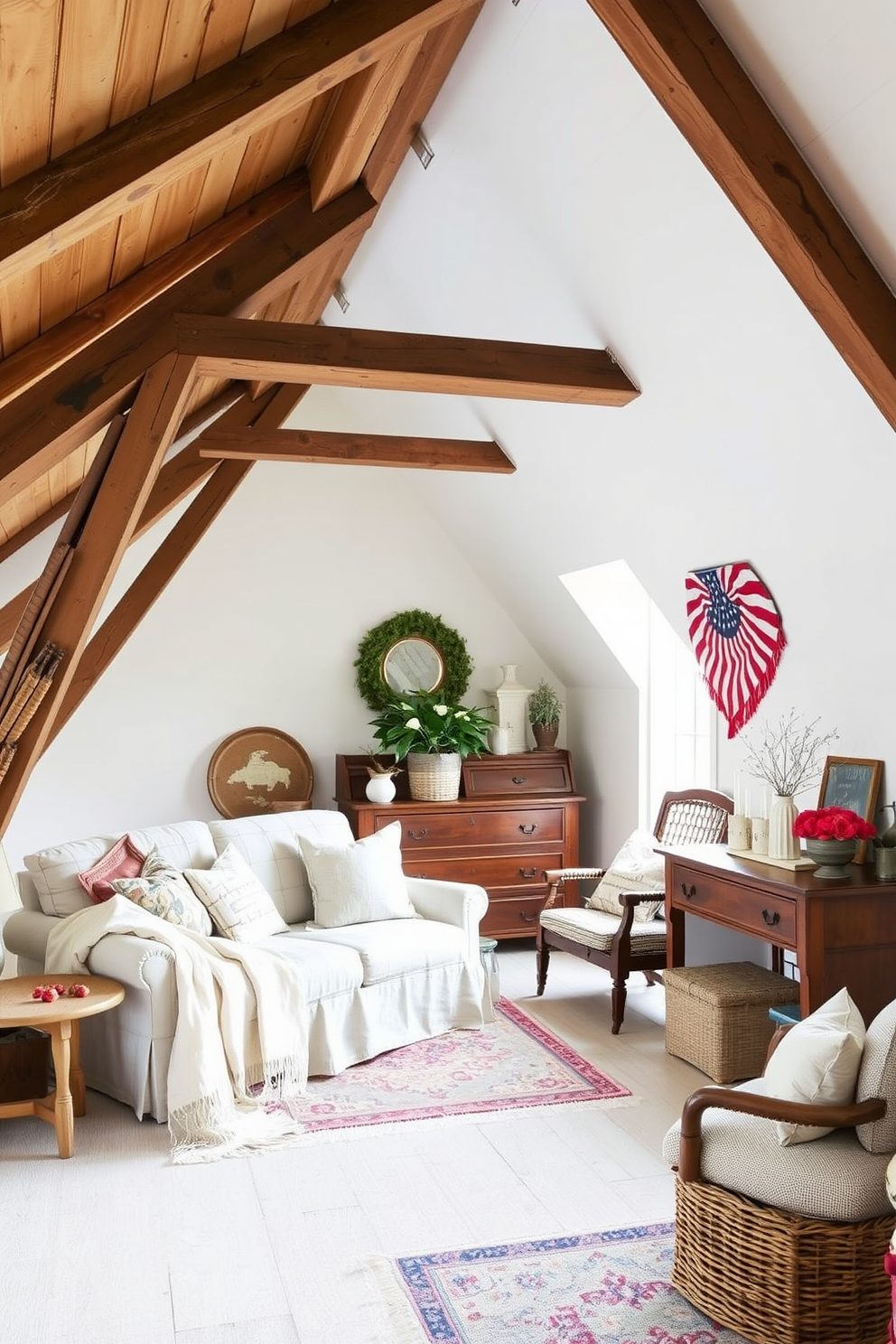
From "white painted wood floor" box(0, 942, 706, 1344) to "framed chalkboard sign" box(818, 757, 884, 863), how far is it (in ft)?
3.88

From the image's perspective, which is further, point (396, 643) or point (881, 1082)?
point (396, 643)

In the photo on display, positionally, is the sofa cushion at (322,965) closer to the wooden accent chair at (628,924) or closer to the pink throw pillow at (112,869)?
the pink throw pillow at (112,869)

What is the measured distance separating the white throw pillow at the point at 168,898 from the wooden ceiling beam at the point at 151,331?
1.76 meters

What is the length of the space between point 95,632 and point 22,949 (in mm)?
2015

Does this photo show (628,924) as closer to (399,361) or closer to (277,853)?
(277,853)

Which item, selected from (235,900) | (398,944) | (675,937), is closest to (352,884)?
(398,944)

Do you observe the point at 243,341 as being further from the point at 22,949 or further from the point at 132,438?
the point at 22,949

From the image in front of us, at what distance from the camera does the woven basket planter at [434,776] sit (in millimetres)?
6352

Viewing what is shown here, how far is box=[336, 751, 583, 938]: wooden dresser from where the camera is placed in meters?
6.27

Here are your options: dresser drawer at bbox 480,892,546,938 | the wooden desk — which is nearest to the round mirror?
dresser drawer at bbox 480,892,546,938

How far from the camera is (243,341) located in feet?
12.1

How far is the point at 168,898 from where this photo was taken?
14.8 feet


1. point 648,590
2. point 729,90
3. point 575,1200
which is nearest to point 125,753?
point 648,590

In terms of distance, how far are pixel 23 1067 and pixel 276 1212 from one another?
3.67ft
